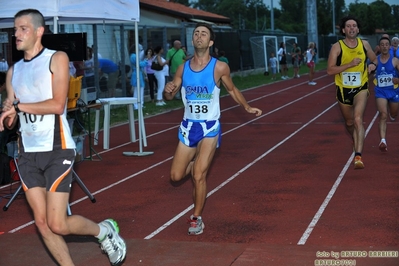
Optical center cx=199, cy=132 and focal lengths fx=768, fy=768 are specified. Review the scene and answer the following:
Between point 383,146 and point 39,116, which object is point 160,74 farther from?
point 39,116

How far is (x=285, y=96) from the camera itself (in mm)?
26047

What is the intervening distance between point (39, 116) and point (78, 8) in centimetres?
454

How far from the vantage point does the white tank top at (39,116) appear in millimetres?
5660

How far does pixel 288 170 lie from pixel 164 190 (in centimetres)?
217

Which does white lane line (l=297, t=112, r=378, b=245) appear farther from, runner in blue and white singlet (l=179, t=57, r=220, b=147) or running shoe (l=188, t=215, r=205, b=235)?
runner in blue and white singlet (l=179, t=57, r=220, b=147)

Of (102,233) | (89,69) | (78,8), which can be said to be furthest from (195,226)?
(89,69)

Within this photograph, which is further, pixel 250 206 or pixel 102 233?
pixel 250 206

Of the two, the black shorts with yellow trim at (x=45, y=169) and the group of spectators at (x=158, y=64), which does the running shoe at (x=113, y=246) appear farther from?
the group of spectators at (x=158, y=64)

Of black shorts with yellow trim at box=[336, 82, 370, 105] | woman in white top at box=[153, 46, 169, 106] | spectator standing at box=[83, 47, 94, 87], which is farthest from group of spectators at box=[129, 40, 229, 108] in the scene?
black shorts with yellow trim at box=[336, 82, 370, 105]

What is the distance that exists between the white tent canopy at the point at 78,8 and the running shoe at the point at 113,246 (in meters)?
3.98

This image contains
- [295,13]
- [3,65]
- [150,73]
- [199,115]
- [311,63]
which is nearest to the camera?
[199,115]

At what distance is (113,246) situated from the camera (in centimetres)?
620

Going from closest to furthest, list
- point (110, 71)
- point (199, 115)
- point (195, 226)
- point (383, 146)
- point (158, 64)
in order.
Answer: point (195, 226), point (199, 115), point (383, 146), point (110, 71), point (158, 64)

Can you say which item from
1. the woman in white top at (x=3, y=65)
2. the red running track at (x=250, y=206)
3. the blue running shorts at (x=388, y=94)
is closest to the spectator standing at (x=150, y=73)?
the woman in white top at (x=3, y=65)
